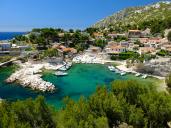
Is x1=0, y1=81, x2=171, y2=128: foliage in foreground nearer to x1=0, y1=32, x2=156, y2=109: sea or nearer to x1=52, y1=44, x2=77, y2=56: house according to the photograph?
x1=0, y1=32, x2=156, y2=109: sea

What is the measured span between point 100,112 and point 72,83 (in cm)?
3124

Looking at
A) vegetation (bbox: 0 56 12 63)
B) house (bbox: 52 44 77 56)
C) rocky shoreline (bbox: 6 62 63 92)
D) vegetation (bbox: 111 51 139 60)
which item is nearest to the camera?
rocky shoreline (bbox: 6 62 63 92)

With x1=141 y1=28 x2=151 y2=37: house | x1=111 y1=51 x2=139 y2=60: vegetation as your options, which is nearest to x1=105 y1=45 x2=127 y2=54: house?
→ x1=111 y1=51 x2=139 y2=60: vegetation

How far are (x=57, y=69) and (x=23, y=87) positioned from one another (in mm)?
16038

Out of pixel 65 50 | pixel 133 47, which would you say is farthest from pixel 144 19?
pixel 65 50

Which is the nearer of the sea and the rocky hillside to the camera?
the sea

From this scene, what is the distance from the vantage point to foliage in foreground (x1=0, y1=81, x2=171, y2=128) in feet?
72.3

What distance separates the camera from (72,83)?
55.7 meters

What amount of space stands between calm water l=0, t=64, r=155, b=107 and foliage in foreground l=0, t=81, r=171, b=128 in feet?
53.6

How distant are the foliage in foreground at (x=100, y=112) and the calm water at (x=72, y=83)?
53.6ft

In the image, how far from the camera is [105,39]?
97.6 meters

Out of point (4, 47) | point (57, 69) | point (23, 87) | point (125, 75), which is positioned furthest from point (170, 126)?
point (4, 47)

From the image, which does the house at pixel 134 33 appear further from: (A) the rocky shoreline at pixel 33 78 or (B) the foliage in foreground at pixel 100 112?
(B) the foliage in foreground at pixel 100 112

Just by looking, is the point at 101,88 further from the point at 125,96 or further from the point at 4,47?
the point at 4,47
